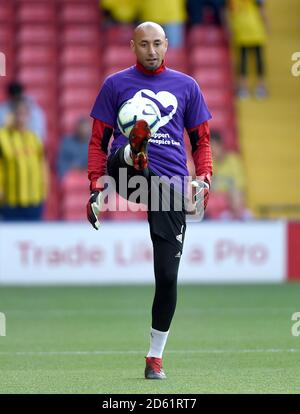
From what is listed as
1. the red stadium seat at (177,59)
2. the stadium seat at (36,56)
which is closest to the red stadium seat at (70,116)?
the stadium seat at (36,56)

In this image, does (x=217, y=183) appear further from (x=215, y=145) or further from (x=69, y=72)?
(x=69, y=72)

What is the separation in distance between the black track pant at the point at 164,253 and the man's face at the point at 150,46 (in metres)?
0.61

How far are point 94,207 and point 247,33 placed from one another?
41.1 ft

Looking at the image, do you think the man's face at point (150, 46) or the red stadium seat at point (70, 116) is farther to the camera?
the red stadium seat at point (70, 116)

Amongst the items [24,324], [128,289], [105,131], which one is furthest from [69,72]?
[105,131]

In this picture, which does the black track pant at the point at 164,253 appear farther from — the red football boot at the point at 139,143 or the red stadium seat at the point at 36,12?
the red stadium seat at the point at 36,12

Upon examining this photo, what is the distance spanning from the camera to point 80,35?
21.5 metres

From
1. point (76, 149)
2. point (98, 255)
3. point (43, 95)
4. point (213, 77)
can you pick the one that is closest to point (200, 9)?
point (213, 77)

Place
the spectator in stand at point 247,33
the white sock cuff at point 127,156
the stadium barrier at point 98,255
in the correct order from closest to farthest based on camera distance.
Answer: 1. the white sock cuff at point 127,156
2. the stadium barrier at point 98,255
3. the spectator in stand at point 247,33

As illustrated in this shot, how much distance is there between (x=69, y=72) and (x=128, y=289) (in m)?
5.99

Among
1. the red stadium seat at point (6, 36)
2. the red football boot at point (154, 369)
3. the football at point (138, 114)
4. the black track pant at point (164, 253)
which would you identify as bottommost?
the red football boot at point (154, 369)

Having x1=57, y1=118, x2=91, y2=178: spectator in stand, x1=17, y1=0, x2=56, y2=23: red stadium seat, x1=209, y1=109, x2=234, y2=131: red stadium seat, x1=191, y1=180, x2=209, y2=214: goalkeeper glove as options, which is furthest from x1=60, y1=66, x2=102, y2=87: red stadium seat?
x1=191, y1=180, x2=209, y2=214: goalkeeper glove

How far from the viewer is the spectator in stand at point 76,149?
58.7 ft

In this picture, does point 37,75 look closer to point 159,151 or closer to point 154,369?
point 159,151
